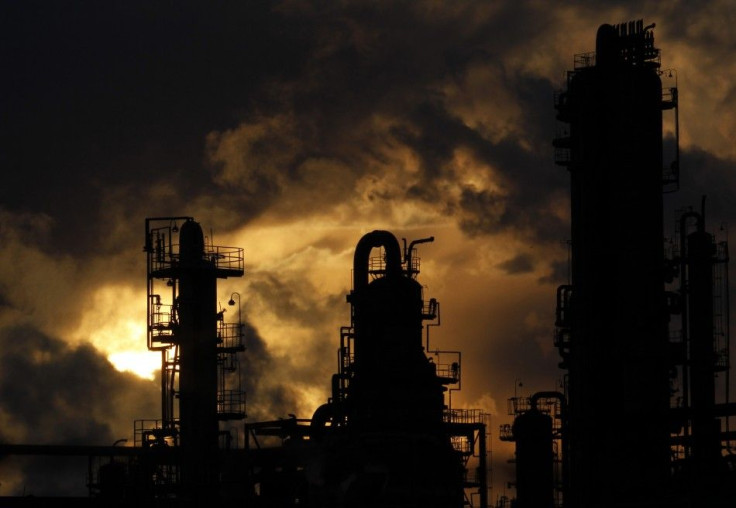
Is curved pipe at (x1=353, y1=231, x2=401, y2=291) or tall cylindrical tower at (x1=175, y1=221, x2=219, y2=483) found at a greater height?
curved pipe at (x1=353, y1=231, x2=401, y2=291)

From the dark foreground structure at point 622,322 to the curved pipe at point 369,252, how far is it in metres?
5.58

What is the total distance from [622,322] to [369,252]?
30.8ft

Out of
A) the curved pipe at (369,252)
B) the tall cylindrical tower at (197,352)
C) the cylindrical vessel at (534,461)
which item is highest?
the curved pipe at (369,252)

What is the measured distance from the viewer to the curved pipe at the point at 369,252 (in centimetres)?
7781

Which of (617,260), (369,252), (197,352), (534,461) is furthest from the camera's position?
(369,252)

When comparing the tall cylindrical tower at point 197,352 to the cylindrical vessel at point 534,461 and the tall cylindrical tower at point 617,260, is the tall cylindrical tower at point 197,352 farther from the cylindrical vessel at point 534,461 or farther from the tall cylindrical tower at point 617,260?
the tall cylindrical tower at point 617,260

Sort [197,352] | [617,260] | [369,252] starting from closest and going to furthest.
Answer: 1. [617,260]
2. [197,352]
3. [369,252]

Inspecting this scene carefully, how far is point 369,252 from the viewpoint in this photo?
3081 inches

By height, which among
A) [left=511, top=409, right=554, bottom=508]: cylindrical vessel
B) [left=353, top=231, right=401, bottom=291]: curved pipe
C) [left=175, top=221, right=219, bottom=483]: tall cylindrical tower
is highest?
[left=353, top=231, right=401, bottom=291]: curved pipe

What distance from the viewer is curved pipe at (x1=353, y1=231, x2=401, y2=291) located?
77.8 m

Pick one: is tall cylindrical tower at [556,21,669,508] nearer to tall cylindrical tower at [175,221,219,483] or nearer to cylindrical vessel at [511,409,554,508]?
cylindrical vessel at [511,409,554,508]

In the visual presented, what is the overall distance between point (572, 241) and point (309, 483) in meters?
13.4

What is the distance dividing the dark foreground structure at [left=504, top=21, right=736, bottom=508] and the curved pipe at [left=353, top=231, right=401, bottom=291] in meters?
5.58

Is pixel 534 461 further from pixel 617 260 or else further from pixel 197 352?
pixel 197 352
